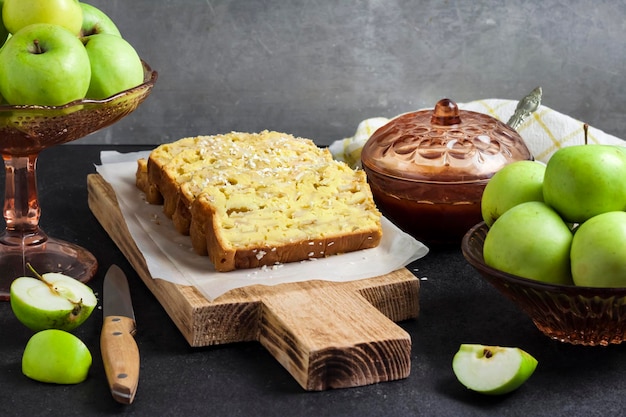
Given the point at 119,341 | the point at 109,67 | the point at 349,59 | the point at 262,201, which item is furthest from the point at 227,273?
the point at 349,59

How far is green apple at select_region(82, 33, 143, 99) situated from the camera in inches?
63.9

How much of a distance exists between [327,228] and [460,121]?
404mm

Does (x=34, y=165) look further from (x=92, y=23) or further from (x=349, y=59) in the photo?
(x=349, y=59)

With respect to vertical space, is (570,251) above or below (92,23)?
below

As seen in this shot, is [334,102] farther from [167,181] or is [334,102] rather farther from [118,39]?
[118,39]

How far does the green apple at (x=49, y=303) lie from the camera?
1459 millimetres

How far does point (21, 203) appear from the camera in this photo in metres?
1.75

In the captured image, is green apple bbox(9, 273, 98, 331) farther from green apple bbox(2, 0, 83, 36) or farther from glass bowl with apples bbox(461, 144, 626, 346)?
glass bowl with apples bbox(461, 144, 626, 346)

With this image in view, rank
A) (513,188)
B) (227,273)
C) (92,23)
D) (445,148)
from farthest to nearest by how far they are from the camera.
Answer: (445,148)
(92,23)
(227,273)
(513,188)

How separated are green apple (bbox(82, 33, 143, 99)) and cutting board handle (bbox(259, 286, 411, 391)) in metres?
0.47

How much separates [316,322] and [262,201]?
1.26 feet

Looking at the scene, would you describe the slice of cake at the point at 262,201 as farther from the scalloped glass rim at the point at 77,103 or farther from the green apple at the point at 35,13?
the green apple at the point at 35,13

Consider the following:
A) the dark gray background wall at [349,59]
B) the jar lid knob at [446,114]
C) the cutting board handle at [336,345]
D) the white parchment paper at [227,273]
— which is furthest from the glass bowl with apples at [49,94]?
the dark gray background wall at [349,59]

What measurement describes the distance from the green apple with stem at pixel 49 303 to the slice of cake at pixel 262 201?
261 mm
